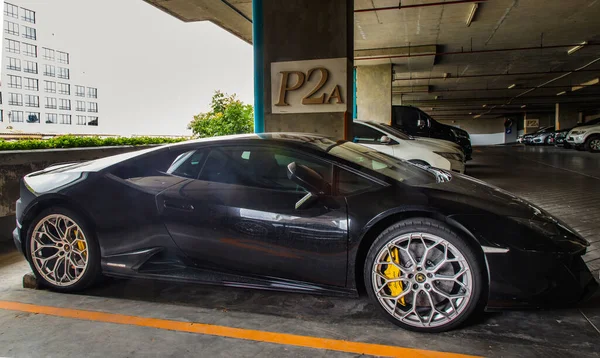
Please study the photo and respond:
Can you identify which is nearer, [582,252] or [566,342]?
[566,342]

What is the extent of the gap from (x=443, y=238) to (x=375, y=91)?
653 inches

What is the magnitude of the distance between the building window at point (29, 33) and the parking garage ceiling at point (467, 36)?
1313 inches

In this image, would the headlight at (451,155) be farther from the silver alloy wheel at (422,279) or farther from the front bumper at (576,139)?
the front bumper at (576,139)

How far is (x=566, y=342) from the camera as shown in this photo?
251 centimetres

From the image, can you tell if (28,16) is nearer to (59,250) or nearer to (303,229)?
(59,250)

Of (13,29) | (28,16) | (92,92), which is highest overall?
(28,16)

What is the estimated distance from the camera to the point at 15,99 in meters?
37.9

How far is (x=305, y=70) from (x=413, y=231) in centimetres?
441

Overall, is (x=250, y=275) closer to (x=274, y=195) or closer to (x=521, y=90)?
(x=274, y=195)

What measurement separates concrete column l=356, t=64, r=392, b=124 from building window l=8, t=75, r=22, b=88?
3157 cm

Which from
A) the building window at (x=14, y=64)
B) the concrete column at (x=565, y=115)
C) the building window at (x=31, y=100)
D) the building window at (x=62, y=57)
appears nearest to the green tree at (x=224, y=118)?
the building window at (x=14, y=64)

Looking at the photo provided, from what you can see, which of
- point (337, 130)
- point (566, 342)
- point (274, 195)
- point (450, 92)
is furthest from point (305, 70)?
point (450, 92)

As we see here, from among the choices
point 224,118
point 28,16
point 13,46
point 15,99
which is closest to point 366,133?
point 224,118

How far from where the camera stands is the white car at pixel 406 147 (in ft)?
26.7
